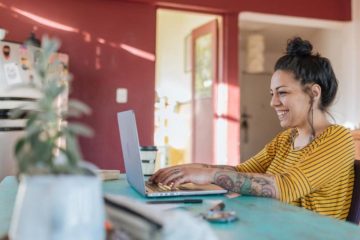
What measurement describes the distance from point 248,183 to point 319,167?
23cm

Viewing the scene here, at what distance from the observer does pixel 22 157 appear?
557mm

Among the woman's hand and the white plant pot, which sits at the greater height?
the white plant pot

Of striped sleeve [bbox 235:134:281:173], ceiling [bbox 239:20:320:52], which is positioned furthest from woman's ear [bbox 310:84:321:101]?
ceiling [bbox 239:20:320:52]

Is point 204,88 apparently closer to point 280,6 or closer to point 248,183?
point 280,6

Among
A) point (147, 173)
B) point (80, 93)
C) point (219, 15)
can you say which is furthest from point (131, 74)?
point (147, 173)

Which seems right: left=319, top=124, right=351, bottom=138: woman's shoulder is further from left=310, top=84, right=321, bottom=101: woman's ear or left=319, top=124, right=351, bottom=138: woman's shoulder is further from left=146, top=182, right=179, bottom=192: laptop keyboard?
left=146, top=182, right=179, bottom=192: laptop keyboard

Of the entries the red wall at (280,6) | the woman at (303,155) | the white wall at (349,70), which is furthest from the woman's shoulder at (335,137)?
the white wall at (349,70)

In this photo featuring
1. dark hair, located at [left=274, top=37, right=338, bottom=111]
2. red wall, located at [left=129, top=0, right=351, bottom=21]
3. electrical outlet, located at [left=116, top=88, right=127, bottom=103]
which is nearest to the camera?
dark hair, located at [left=274, top=37, right=338, bottom=111]

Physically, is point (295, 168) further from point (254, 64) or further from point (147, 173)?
point (254, 64)

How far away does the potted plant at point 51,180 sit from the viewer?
1.71 ft

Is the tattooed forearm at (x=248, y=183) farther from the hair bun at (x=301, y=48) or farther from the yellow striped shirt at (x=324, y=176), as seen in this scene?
the hair bun at (x=301, y=48)

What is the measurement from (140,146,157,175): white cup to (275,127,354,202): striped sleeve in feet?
1.83

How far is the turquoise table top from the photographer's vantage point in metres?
0.82

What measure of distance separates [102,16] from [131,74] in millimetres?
568
